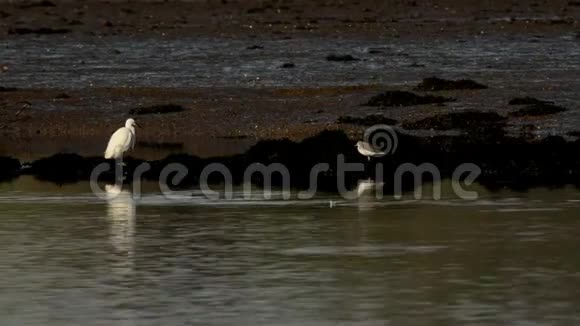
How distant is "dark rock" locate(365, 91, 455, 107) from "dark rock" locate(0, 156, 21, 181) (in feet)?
25.6

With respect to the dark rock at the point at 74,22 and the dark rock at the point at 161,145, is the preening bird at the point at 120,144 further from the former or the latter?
the dark rock at the point at 74,22

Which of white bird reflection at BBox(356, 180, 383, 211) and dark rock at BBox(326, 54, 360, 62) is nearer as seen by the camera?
white bird reflection at BBox(356, 180, 383, 211)

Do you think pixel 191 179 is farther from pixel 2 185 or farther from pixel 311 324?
pixel 311 324

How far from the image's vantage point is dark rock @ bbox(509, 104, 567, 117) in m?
27.5

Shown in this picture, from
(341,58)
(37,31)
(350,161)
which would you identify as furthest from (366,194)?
(37,31)

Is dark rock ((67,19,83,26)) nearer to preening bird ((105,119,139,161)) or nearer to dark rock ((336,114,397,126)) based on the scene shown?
dark rock ((336,114,397,126))

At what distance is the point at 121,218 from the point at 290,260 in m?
3.90

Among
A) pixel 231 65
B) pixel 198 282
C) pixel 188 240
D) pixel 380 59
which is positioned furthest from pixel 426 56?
pixel 198 282

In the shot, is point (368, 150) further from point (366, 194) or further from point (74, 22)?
point (74, 22)

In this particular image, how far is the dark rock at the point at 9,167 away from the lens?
75.6 ft

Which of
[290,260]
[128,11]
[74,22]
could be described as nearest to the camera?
[290,260]

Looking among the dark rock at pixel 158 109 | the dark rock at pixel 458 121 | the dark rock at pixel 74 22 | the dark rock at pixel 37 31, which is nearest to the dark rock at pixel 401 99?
the dark rock at pixel 458 121

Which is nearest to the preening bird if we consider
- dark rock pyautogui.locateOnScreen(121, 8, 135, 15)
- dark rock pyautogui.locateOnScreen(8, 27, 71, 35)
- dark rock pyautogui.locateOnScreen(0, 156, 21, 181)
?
dark rock pyautogui.locateOnScreen(0, 156, 21, 181)

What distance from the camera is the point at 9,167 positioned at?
76.4 ft
